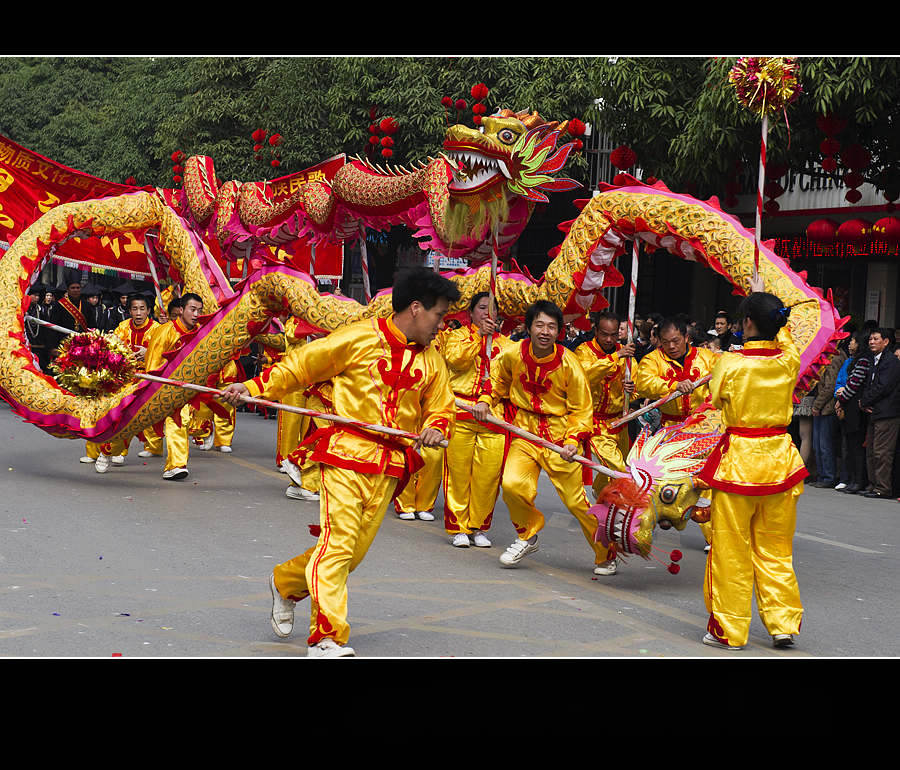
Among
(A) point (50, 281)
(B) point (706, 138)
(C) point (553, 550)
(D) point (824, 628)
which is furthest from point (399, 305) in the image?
(A) point (50, 281)

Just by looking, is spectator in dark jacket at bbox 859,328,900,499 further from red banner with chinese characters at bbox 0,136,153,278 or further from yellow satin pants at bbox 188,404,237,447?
red banner with chinese characters at bbox 0,136,153,278

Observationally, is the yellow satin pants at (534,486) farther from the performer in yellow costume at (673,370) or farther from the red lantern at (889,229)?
the red lantern at (889,229)

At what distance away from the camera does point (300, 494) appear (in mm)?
9633

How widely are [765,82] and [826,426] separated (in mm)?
5643

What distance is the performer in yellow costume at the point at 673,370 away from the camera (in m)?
8.04

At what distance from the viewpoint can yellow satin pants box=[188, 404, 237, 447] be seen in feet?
42.2

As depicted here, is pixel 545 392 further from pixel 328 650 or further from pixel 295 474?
pixel 295 474

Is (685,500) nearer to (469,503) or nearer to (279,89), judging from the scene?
(469,503)

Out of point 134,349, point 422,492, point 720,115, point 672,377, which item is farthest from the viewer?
point 720,115

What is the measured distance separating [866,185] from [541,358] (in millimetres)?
10264

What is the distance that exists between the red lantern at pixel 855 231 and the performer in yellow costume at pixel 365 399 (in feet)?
36.2

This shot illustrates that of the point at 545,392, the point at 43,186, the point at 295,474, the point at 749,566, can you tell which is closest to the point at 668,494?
the point at 545,392

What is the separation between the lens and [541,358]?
7125mm

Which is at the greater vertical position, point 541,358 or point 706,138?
point 706,138
